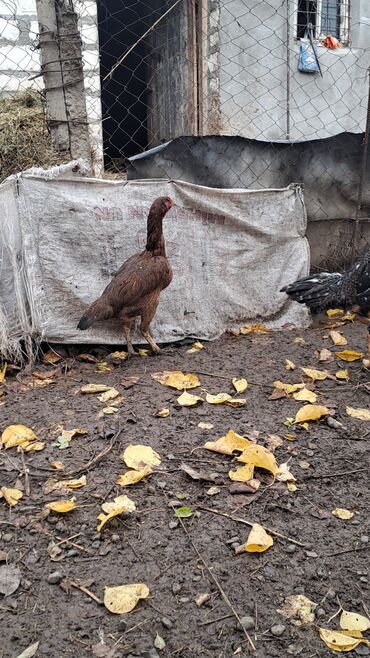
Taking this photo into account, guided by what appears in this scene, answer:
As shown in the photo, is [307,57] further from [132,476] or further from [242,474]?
[132,476]

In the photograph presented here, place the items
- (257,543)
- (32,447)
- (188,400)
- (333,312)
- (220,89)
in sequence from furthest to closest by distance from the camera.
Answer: (220,89) → (333,312) → (188,400) → (32,447) → (257,543)

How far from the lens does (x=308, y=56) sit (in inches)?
285

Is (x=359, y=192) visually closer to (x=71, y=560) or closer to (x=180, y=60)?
(x=71, y=560)

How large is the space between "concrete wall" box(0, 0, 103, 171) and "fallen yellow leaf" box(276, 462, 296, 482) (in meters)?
3.62

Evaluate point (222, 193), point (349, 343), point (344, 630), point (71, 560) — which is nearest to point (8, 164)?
point (222, 193)

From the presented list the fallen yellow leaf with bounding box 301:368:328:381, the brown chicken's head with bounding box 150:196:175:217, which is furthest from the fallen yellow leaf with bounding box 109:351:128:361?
the fallen yellow leaf with bounding box 301:368:328:381

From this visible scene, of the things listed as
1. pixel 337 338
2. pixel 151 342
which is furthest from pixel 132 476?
pixel 337 338

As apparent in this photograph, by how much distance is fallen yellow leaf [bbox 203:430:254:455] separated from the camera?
2223mm

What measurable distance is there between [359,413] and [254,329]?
158cm

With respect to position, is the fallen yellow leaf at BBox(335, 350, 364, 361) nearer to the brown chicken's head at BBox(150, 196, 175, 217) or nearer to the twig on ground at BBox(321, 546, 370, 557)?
the brown chicken's head at BBox(150, 196, 175, 217)

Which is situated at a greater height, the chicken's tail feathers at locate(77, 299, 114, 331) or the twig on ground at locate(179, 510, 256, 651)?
the chicken's tail feathers at locate(77, 299, 114, 331)

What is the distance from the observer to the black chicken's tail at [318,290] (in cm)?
397

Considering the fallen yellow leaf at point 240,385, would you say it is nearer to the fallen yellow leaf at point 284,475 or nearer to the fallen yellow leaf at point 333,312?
the fallen yellow leaf at point 284,475

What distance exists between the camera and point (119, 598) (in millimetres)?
1517
